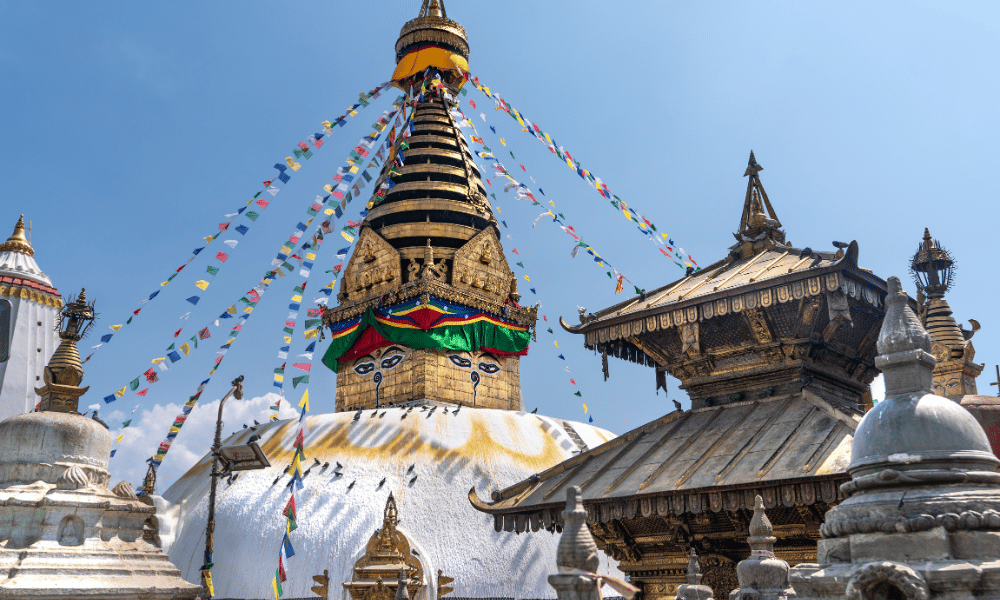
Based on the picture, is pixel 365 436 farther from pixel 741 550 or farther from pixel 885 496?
pixel 885 496

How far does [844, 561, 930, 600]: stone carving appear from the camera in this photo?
3.36 meters

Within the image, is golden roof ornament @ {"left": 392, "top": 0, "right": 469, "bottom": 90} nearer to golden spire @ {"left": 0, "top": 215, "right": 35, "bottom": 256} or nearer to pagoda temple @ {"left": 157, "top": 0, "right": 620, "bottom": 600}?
pagoda temple @ {"left": 157, "top": 0, "right": 620, "bottom": 600}

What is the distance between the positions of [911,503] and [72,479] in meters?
7.16

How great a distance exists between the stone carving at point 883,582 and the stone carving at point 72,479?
6.86 m

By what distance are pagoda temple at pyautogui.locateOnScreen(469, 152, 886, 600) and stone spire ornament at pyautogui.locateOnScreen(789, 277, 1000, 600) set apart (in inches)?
98.4

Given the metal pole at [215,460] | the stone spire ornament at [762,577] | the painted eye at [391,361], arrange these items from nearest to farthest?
the stone spire ornament at [762,577] < the metal pole at [215,460] < the painted eye at [391,361]

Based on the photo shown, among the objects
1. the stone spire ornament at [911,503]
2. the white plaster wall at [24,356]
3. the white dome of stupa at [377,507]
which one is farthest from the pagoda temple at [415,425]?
the stone spire ornament at [911,503]

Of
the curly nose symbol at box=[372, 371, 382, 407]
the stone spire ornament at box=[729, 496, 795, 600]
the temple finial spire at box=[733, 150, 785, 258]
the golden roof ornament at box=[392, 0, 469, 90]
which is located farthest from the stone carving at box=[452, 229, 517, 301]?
the stone spire ornament at box=[729, 496, 795, 600]

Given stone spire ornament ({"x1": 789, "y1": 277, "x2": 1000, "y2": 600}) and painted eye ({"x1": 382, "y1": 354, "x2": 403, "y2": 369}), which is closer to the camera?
stone spire ornament ({"x1": 789, "y1": 277, "x2": 1000, "y2": 600})

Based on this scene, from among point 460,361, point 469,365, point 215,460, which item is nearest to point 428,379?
point 460,361

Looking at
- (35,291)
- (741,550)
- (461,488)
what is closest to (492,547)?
(461,488)

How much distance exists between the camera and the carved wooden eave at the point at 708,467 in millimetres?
6555

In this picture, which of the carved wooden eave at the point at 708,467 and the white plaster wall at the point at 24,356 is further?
the white plaster wall at the point at 24,356

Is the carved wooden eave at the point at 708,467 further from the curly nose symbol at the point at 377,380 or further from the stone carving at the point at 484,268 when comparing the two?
the stone carving at the point at 484,268
